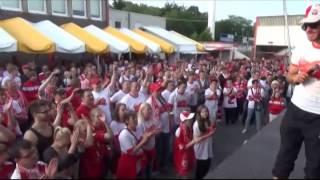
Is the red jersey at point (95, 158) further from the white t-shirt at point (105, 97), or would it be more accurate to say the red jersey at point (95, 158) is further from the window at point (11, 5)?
the window at point (11, 5)

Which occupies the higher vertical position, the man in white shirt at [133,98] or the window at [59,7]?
the window at [59,7]

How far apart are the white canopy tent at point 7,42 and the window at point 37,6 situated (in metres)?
7.89

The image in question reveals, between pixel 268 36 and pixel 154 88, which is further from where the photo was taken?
pixel 268 36

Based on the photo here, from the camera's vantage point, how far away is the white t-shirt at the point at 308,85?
3.23 m

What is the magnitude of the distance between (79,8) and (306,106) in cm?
2302

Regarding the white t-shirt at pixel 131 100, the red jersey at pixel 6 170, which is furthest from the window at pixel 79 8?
the red jersey at pixel 6 170

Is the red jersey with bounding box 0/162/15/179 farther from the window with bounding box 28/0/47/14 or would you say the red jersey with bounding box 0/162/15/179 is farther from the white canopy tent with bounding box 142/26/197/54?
the white canopy tent with bounding box 142/26/197/54

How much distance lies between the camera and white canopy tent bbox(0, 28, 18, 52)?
1306cm

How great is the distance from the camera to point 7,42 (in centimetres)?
1323

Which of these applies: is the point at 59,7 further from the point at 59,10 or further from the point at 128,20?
the point at 128,20

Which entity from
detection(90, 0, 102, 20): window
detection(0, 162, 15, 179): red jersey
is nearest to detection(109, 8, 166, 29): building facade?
detection(90, 0, 102, 20): window

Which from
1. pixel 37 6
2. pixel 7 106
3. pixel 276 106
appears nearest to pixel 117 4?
pixel 37 6

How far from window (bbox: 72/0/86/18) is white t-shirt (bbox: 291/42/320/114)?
22.3 metres

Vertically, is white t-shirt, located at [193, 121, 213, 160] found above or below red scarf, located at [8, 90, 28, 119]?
below
